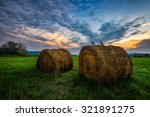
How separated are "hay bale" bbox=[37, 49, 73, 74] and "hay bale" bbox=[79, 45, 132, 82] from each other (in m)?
1.94

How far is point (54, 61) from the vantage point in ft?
26.8

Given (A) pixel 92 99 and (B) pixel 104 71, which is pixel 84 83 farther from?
(A) pixel 92 99

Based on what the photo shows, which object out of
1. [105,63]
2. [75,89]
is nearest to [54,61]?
[75,89]

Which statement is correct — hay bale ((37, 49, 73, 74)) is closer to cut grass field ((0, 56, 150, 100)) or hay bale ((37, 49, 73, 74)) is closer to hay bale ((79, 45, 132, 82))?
cut grass field ((0, 56, 150, 100))

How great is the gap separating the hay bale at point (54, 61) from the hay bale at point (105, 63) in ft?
6.35

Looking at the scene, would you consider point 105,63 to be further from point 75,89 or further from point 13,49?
point 13,49

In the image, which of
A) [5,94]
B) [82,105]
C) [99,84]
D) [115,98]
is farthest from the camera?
[99,84]

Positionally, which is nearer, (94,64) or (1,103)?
(1,103)

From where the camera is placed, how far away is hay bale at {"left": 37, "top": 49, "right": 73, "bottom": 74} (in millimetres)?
8219

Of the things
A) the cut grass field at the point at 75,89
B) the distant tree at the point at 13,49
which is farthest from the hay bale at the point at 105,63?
the distant tree at the point at 13,49

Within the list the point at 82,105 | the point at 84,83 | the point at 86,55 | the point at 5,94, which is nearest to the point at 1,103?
the point at 5,94

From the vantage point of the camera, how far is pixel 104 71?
5711mm

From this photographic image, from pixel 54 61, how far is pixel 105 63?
3.05m

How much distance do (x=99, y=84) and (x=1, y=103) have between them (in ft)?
9.15
